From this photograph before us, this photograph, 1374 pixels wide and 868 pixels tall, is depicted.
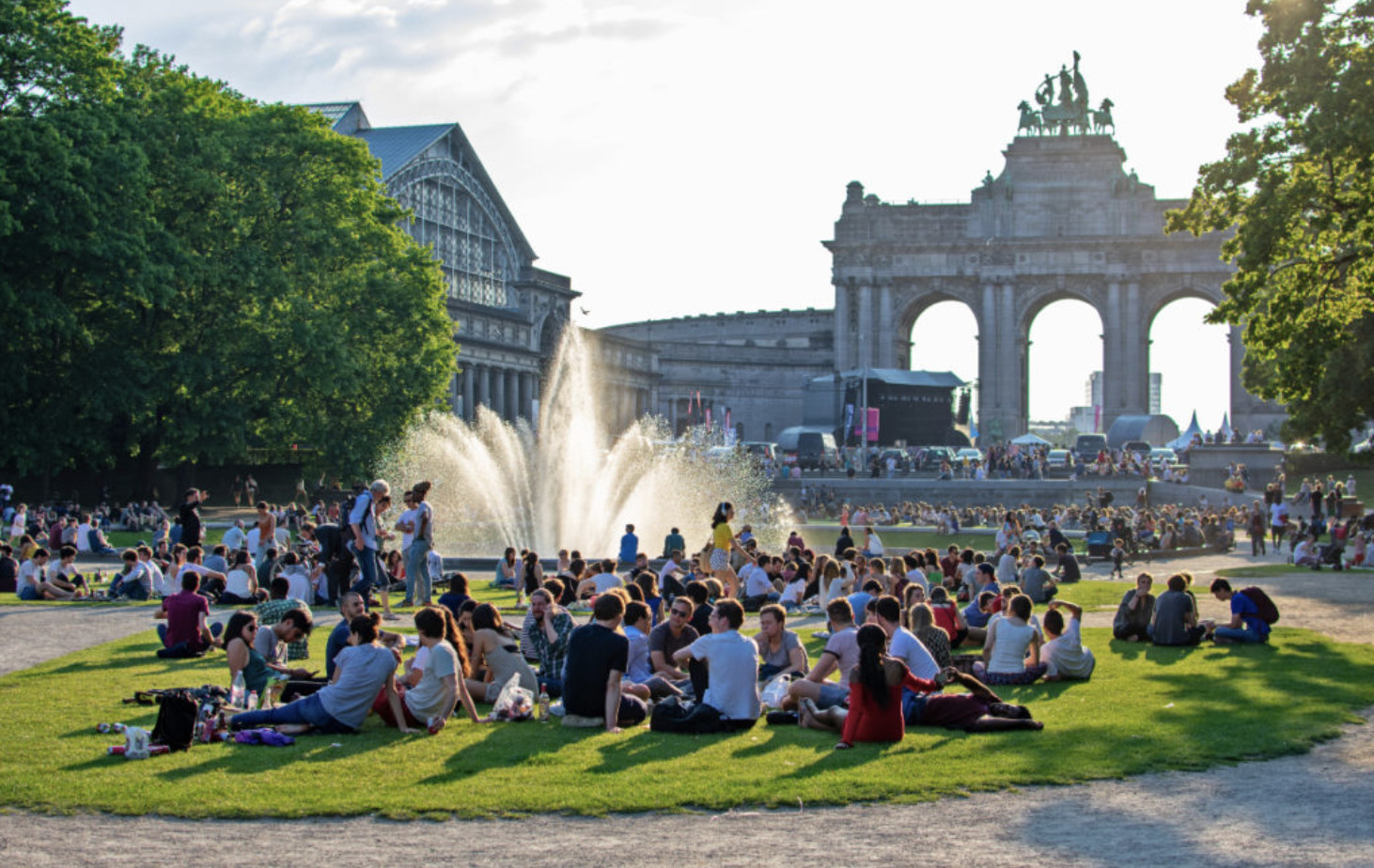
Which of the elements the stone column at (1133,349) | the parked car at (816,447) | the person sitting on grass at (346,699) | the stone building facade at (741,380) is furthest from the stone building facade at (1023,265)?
the person sitting on grass at (346,699)

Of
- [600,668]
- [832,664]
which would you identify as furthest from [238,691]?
[832,664]

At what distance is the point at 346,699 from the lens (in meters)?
12.3

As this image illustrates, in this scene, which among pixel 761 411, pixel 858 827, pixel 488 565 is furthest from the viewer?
pixel 761 411

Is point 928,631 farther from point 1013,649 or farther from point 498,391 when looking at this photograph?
point 498,391

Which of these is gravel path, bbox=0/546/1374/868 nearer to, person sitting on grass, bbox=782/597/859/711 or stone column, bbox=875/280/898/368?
person sitting on grass, bbox=782/597/859/711

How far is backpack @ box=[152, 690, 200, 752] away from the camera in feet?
37.9

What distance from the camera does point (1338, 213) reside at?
22.9m

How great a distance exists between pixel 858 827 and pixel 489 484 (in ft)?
93.8

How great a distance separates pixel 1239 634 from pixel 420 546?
11.5 meters

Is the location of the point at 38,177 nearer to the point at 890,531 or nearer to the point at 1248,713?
the point at 890,531

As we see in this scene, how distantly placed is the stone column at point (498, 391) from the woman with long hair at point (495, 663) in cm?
6648

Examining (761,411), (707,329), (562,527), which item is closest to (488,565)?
(562,527)

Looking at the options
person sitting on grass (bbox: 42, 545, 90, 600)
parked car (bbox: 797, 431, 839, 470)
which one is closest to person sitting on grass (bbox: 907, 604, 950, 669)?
person sitting on grass (bbox: 42, 545, 90, 600)

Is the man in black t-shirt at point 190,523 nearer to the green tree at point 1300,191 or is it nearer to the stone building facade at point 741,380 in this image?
the green tree at point 1300,191
